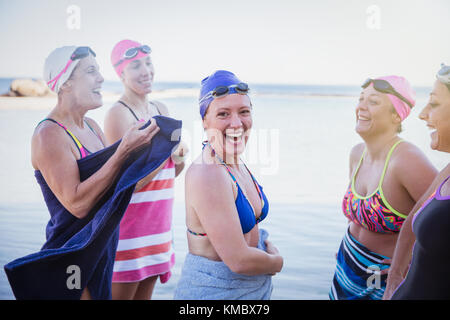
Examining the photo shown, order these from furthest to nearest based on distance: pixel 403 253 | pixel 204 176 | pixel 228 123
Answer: pixel 403 253
pixel 228 123
pixel 204 176

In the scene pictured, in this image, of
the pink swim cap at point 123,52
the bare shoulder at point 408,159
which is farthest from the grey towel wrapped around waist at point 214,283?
the pink swim cap at point 123,52

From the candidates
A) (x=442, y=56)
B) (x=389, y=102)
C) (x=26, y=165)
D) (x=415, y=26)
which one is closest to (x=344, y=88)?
(x=442, y=56)

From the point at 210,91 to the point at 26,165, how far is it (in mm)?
7791

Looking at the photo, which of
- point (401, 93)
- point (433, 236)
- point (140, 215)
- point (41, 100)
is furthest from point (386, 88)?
point (41, 100)

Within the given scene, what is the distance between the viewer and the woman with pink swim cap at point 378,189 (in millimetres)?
2213

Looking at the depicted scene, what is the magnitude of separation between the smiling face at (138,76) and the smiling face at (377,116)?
164 cm

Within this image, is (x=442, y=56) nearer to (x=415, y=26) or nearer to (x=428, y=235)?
(x=415, y=26)

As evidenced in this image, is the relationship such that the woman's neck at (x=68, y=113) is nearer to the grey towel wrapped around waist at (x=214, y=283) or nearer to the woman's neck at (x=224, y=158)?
the woman's neck at (x=224, y=158)

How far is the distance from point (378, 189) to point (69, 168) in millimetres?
1737

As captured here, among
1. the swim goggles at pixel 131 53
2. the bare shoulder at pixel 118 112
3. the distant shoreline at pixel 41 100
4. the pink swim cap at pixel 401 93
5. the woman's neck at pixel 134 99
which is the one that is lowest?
the distant shoreline at pixel 41 100

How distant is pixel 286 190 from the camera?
23.6ft

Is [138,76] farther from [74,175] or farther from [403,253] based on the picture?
[403,253]

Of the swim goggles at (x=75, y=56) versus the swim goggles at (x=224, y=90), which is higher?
the swim goggles at (x=75, y=56)

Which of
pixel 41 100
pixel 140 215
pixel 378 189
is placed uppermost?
pixel 378 189
